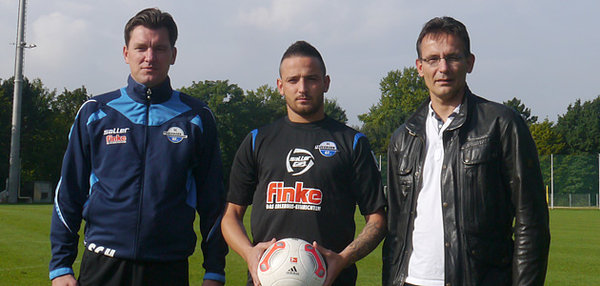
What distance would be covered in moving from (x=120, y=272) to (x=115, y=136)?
863 mm

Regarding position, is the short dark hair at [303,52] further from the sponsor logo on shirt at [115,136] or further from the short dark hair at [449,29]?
the sponsor logo on shirt at [115,136]

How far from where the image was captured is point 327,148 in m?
3.94

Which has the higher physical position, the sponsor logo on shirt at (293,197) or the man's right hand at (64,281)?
the sponsor logo on shirt at (293,197)

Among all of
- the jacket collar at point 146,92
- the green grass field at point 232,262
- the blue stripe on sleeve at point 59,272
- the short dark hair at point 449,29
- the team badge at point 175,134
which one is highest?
the short dark hair at point 449,29

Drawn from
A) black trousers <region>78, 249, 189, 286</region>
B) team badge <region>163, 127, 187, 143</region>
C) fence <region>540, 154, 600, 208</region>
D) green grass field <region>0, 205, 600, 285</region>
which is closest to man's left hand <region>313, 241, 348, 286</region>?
black trousers <region>78, 249, 189, 286</region>

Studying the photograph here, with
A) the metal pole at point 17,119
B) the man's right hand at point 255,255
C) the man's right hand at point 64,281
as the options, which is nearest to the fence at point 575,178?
the metal pole at point 17,119

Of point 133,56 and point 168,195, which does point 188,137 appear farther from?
point 133,56

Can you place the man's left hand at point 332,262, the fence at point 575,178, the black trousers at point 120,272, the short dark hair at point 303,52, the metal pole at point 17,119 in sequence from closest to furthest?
1. the man's left hand at point 332,262
2. the black trousers at point 120,272
3. the short dark hair at point 303,52
4. the metal pole at point 17,119
5. the fence at point 575,178

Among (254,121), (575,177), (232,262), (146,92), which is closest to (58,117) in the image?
(254,121)

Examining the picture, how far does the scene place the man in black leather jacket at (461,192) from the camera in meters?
3.30

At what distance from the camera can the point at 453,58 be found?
11.9ft

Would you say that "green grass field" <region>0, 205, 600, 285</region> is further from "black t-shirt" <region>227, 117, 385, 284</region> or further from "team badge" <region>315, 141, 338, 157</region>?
"team badge" <region>315, 141, 338, 157</region>

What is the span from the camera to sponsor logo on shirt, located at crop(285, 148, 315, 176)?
3.89 meters

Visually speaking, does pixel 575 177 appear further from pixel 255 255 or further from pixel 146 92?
pixel 146 92
